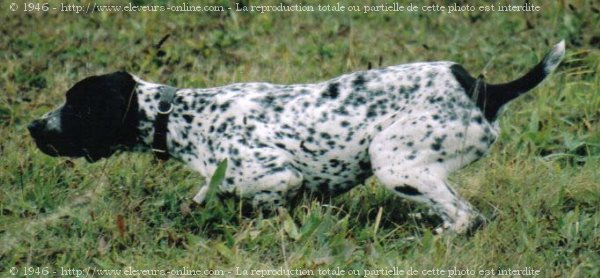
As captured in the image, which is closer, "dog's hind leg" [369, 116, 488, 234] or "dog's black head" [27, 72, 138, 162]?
"dog's hind leg" [369, 116, 488, 234]

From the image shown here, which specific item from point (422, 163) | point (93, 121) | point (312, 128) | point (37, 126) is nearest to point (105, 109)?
point (93, 121)

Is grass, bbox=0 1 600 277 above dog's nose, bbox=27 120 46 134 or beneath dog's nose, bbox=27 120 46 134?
beneath

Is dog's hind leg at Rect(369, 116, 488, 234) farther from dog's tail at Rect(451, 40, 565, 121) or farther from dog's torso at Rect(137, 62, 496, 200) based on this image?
dog's tail at Rect(451, 40, 565, 121)

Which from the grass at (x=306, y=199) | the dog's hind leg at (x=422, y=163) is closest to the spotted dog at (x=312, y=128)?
the dog's hind leg at (x=422, y=163)

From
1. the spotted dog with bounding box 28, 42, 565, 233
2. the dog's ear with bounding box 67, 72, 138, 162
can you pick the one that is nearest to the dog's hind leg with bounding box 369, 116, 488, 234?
the spotted dog with bounding box 28, 42, 565, 233

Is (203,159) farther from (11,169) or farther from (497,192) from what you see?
(497,192)

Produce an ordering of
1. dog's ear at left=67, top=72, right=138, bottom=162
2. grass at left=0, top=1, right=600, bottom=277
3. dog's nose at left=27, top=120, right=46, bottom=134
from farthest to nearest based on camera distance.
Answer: dog's nose at left=27, top=120, right=46, bottom=134 < dog's ear at left=67, top=72, right=138, bottom=162 < grass at left=0, top=1, right=600, bottom=277

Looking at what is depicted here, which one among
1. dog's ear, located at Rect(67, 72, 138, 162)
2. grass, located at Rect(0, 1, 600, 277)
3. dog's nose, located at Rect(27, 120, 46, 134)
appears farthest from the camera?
dog's nose, located at Rect(27, 120, 46, 134)

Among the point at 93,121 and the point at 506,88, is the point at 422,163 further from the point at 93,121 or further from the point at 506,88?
the point at 93,121

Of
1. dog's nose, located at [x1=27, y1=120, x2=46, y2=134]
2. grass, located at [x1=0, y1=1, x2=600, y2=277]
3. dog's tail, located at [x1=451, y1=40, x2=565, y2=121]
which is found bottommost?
grass, located at [x1=0, y1=1, x2=600, y2=277]
